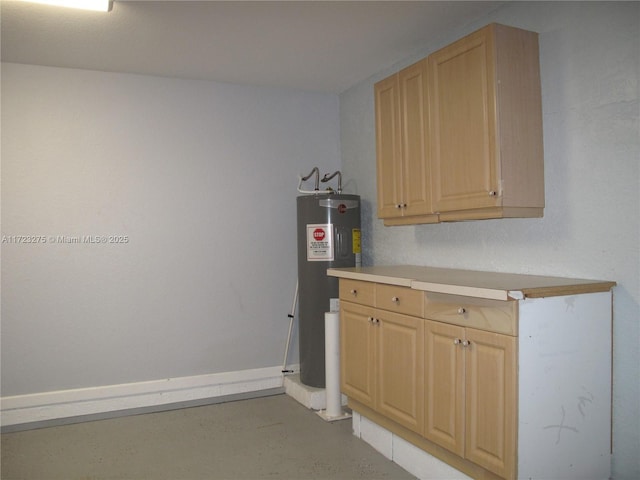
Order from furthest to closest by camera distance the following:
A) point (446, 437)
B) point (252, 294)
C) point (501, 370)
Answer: point (252, 294)
point (446, 437)
point (501, 370)

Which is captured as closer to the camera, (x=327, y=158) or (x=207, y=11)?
(x=207, y=11)

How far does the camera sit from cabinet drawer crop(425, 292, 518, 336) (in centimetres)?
198

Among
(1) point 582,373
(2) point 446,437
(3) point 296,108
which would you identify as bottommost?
(2) point 446,437

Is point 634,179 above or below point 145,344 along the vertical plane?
above

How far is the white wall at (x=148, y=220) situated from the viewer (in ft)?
11.6

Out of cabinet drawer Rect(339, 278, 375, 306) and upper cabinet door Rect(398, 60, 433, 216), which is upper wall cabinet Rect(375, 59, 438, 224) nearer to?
upper cabinet door Rect(398, 60, 433, 216)

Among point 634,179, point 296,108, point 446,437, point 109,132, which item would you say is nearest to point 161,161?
point 109,132

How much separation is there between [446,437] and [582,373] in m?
0.64

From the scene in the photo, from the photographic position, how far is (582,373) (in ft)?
6.88

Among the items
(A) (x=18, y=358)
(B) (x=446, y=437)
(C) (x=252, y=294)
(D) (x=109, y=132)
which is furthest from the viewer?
(C) (x=252, y=294)

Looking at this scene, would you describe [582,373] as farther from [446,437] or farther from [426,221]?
[426,221]

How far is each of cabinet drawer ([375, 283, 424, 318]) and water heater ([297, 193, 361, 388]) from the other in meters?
0.94

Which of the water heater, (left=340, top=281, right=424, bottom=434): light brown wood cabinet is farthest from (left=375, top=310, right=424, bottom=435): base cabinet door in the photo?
the water heater

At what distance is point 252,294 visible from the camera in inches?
163
